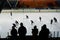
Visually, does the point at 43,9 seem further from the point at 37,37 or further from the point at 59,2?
the point at 37,37

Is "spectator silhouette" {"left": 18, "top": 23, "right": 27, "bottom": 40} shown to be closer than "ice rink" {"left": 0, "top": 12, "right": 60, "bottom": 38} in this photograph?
Yes

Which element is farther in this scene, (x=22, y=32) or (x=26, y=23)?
(x=26, y=23)

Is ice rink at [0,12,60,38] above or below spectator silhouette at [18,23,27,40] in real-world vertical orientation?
below

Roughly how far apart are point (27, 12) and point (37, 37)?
32.3 ft

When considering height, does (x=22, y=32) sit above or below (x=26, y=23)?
above

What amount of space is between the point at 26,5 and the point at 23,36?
32.0ft

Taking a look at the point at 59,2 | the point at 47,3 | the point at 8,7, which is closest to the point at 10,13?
the point at 8,7

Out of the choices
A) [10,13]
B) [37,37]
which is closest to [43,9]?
[10,13]

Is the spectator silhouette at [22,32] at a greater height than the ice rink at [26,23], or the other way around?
the spectator silhouette at [22,32]

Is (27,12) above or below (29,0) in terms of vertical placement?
below

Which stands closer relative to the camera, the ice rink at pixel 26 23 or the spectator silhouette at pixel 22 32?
the spectator silhouette at pixel 22 32

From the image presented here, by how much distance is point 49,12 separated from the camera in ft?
43.3

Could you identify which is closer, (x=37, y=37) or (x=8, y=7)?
(x=37, y=37)

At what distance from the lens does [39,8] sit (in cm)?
1333
